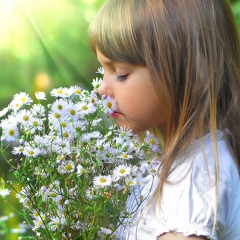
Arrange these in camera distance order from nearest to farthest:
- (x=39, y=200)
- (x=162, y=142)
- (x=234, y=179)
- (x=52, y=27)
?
(x=39, y=200) → (x=234, y=179) → (x=162, y=142) → (x=52, y=27)

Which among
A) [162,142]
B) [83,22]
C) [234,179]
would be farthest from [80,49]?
[234,179]

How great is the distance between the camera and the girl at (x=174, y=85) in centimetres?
142

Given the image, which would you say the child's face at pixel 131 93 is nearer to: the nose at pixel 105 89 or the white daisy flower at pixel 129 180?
the nose at pixel 105 89

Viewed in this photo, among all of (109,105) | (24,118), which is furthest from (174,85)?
(24,118)

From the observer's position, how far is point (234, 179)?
4.69 ft

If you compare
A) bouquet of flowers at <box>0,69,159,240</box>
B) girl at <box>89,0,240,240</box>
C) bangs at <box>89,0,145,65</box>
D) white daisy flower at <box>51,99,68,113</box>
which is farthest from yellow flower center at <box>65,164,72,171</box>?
bangs at <box>89,0,145,65</box>

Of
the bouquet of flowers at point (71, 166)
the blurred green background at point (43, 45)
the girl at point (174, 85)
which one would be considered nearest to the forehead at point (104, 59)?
the girl at point (174, 85)

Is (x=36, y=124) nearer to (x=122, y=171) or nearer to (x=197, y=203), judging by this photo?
(x=122, y=171)

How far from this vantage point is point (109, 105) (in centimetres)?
141

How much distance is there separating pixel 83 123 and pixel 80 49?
4.38 feet

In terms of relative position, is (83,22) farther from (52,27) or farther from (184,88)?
(184,88)

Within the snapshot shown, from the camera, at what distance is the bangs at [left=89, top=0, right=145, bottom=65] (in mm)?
1479

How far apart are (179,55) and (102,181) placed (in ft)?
1.38

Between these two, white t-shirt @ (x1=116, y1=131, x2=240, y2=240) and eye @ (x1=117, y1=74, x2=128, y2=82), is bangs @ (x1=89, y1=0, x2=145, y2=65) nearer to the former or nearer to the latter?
eye @ (x1=117, y1=74, x2=128, y2=82)
